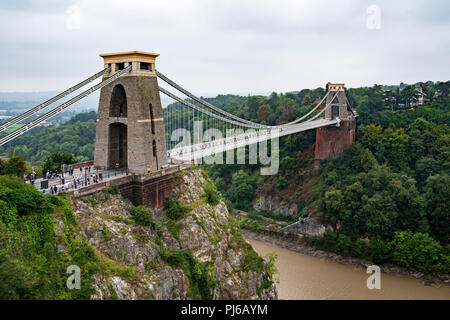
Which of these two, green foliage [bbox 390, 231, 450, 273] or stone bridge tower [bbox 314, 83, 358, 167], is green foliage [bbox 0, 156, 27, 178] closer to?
green foliage [bbox 390, 231, 450, 273]

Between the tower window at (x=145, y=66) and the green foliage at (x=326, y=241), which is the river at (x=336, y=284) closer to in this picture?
the green foliage at (x=326, y=241)

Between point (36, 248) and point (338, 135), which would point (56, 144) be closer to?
point (338, 135)

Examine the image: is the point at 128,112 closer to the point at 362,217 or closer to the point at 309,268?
the point at 309,268

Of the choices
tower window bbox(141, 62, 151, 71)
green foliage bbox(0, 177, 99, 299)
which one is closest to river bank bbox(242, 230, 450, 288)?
tower window bbox(141, 62, 151, 71)

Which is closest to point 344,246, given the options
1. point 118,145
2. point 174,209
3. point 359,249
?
point 359,249

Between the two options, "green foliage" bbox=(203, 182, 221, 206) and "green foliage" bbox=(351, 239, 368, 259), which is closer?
"green foliage" bbox=(203, 182, 221, 206)

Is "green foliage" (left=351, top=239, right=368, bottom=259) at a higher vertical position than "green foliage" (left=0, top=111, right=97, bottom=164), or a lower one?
lower

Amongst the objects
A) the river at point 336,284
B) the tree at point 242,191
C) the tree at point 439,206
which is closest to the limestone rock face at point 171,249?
the river at point 336,284

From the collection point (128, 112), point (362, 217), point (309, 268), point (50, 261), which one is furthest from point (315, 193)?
point (50, 261)
